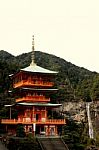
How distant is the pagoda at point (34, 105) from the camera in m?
50.6

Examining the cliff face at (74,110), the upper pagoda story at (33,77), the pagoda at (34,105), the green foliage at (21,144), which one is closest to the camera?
the green foliage at (21,144)

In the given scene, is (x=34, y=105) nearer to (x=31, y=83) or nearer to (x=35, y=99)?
(x=35, y=99)

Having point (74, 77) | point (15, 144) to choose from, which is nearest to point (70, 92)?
point (74, 77)

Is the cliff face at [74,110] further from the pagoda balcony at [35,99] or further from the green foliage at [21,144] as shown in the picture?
the green foliage at [21,144]

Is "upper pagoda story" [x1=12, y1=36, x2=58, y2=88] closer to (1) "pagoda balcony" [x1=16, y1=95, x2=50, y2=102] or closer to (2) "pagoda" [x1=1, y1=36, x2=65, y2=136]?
(2) "pagoda" [x1=1, y1=36, x2=65, y2=136]

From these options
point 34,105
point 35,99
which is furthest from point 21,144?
point 35,99

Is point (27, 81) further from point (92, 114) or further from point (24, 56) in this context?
point (24, 56)

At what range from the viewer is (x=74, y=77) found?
10000cm

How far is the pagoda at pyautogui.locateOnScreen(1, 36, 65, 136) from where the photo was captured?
50625 mm

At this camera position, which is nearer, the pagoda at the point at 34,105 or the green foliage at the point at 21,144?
the green foliage at the point at 21,144

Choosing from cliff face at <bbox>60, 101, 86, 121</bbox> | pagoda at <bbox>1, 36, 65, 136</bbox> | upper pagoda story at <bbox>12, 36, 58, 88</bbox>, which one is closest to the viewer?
pagoda at <bbox>1, 36, 65, 136</bbox>

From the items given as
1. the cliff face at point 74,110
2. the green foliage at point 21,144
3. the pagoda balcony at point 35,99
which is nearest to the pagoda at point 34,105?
the pagoda balcony at point 35,99

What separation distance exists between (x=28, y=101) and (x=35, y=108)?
1.22 metres

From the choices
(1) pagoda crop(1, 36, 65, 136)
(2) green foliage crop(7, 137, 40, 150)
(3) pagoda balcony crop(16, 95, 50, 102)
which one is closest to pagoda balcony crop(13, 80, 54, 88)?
(1) pagoda crop(1, 36, 65, 136)
